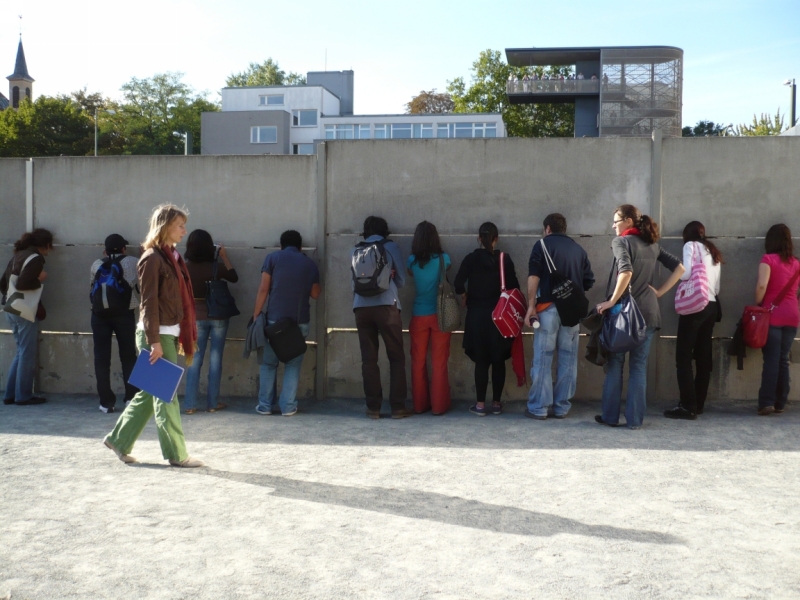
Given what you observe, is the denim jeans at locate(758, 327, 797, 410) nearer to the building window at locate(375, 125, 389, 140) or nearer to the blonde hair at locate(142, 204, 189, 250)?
the blonde hair at locate(142, 204, 189, 250)

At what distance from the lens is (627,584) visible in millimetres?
3658

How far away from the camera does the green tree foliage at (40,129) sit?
62656 mm

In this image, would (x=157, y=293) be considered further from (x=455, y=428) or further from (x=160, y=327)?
(x=455, y=428)

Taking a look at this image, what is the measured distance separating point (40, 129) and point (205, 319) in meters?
62.0

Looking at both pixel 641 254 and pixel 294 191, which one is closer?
pixel 641 254

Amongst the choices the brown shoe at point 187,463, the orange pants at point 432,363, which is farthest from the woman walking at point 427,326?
the brown shoe at point 187,463

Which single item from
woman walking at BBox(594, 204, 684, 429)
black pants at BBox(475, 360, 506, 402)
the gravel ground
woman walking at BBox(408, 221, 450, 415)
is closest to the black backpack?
the gravel ground

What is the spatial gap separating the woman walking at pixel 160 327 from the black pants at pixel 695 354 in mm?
4365

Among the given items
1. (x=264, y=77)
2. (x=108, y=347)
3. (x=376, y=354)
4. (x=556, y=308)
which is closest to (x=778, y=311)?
(x=556, y=308)

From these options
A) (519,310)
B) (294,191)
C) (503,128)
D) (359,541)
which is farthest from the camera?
(503,128)

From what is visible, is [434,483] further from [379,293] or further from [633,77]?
[633,77]

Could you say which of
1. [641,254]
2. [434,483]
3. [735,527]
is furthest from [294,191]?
[735,527]

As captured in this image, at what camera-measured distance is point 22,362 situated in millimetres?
8484

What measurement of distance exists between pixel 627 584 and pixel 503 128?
6195cm
